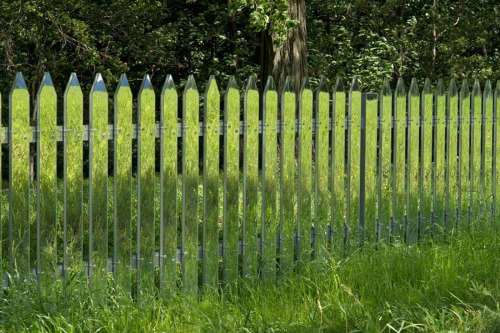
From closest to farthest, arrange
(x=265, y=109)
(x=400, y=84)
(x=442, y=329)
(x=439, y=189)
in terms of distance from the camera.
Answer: (x=442, y=329) → (x=265, y=109) → (x=400, y=84) → (x=439, y=189)

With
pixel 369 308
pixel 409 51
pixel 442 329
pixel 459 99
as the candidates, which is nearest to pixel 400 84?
pixel 459 99

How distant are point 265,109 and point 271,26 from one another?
4519mm

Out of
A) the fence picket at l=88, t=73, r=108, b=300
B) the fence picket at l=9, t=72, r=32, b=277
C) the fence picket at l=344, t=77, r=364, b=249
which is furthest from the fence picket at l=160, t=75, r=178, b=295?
the fence picket at l=344, t=77, r=364, b=249

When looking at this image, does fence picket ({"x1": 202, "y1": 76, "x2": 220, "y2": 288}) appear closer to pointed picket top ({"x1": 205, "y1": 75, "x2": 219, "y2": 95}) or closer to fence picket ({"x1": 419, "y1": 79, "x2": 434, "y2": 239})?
pointed picket top ({"x1": 205, "y1": 75, "x2": 219, "y2": 95})

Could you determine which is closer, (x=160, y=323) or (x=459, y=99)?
(x=160, y=323)

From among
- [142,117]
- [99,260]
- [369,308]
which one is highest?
[142,117]

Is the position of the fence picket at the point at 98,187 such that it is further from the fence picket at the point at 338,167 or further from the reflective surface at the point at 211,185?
the fence picket at the point at 338,167

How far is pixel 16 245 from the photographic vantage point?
429cm

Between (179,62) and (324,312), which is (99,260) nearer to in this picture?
(324,312)

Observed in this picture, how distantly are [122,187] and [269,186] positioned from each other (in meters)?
1.31

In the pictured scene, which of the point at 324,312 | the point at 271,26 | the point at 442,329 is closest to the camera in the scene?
the point at 442,329

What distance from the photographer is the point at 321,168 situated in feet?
19.8

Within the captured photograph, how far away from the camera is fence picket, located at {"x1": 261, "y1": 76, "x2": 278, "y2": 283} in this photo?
5.50 metres

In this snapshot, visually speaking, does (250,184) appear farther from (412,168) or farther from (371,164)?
(412,168)
